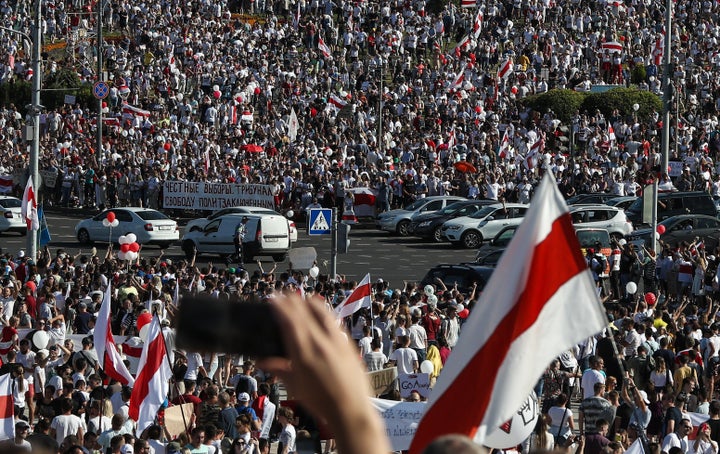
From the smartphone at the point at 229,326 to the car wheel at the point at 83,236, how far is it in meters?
36.0

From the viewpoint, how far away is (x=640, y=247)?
102ft

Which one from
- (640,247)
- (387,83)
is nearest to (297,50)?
(387,83)

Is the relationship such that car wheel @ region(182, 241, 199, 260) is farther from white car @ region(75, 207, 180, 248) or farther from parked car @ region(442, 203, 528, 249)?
parked car @ region(442, 203, 528, 249)

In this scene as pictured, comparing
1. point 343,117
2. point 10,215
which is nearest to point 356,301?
point 10,215

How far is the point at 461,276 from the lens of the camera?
2617 centimetres

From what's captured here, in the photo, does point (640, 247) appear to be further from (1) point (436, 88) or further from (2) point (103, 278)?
(1) point (436, 88)

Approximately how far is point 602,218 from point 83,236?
13.8m

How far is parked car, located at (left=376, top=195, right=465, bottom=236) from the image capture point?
40.8 meters

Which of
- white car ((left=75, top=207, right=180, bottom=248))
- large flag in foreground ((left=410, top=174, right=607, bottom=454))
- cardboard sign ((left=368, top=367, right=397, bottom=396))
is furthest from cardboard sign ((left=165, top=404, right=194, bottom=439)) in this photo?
white car ((left=75, top=207, right=180, bottom=248))

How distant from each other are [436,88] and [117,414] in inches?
1438

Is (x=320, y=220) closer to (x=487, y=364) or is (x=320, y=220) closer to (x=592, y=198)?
(x=592, y=198)

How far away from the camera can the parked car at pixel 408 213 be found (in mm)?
40781

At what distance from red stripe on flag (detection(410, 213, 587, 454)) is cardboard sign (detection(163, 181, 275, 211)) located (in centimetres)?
3865

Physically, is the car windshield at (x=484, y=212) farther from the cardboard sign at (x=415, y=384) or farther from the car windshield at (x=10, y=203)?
the cardboard sign at (x=415, y=384)
